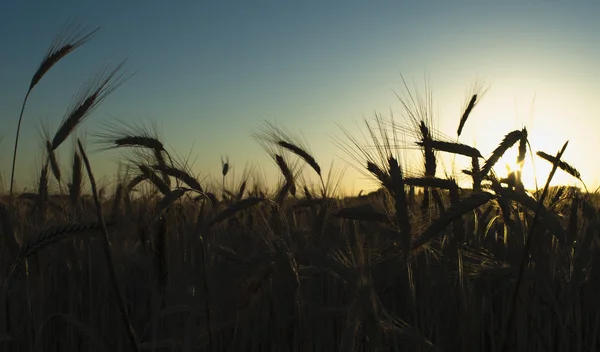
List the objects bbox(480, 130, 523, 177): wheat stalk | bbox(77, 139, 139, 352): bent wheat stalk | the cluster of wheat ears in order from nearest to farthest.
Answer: bbox(77, 139, 139, 352): bent wheat stalk
the cluster of wheat ears
bbox(480, 130, 523, 177): wheat stalk

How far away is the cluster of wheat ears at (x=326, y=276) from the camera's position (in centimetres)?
167

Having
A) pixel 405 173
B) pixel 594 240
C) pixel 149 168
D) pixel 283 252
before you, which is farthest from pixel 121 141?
pixel 594 240

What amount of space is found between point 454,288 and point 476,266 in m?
0.31

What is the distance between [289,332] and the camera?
2.58 metres

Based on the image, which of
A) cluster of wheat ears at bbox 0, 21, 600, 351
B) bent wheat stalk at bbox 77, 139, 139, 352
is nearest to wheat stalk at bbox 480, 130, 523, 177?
cluster of wheat ears at bbox 0, 21, 600, 351

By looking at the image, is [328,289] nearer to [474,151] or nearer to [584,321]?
[474,151]

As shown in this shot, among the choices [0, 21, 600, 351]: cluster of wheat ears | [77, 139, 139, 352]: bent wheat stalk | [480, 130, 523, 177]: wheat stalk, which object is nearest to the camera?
[77, 139, 139, 352]: bent wheat stalk

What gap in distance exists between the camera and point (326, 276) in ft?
9.23

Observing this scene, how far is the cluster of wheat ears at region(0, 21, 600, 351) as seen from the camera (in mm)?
1666

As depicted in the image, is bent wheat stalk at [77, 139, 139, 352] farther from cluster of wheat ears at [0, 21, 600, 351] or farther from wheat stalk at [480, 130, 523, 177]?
wheat stalk at [480, 130, 523, 177]

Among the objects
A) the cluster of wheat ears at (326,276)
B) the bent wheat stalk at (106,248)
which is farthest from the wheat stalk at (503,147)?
the bent wheat stalk at (106,248)

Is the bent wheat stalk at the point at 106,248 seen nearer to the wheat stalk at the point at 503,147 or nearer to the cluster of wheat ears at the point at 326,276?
the cluster of wheat ears at the point at 326,276

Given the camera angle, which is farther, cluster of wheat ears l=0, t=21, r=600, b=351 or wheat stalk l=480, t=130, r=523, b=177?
wheat stalk l=480, t=130, r=523, b=177

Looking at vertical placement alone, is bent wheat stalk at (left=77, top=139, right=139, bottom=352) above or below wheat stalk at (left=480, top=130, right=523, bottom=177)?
below
